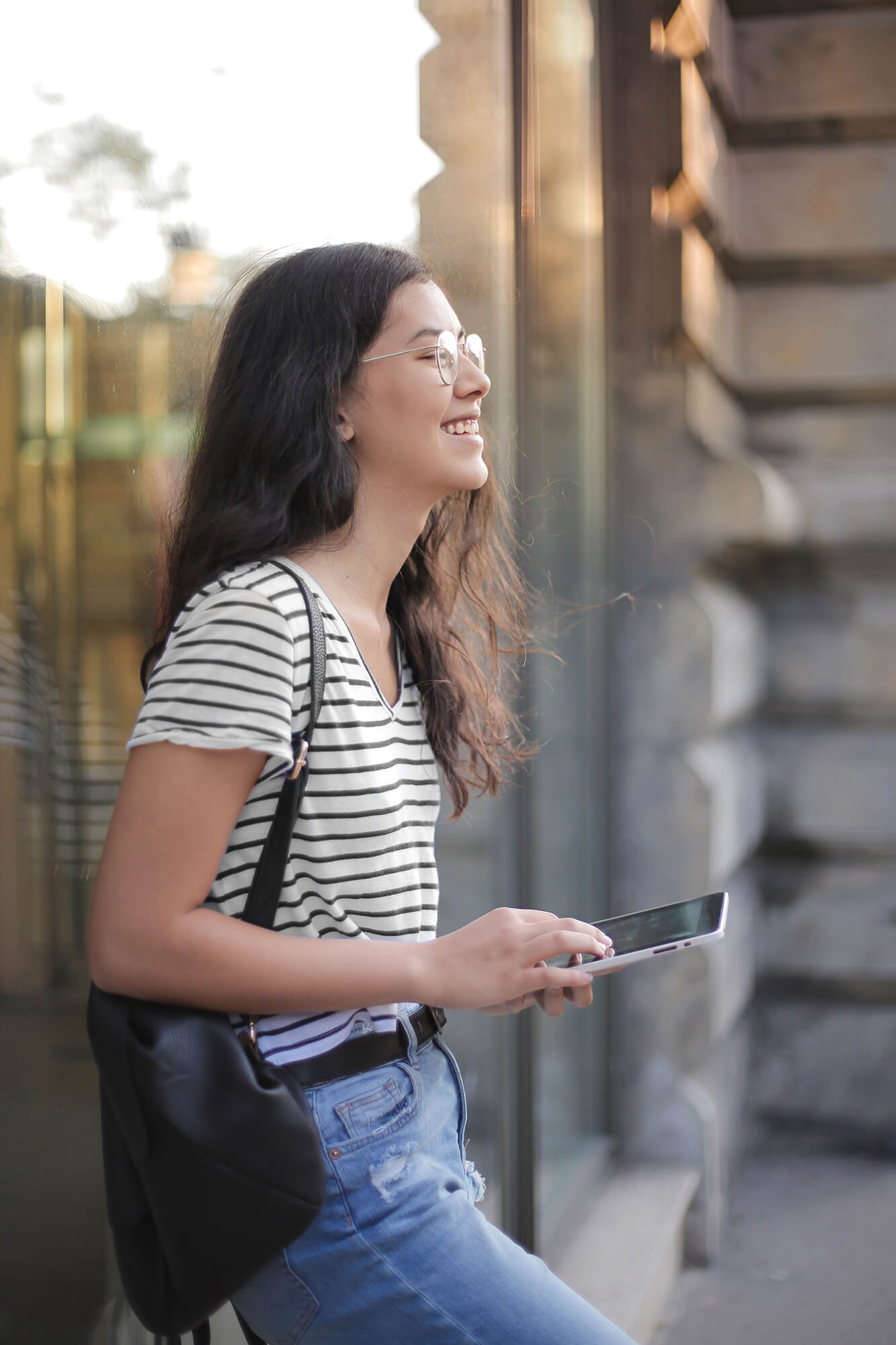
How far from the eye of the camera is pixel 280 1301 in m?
1.14

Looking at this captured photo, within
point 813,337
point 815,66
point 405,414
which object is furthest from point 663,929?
point 815,66

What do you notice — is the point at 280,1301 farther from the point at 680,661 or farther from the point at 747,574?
the point at 747,574

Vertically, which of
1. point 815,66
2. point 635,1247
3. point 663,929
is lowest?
point 635,1247

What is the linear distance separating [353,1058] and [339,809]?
22 cm

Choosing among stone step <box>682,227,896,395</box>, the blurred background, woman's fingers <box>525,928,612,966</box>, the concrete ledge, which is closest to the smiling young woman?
woman's fingers <box>525,928,612,966</box>

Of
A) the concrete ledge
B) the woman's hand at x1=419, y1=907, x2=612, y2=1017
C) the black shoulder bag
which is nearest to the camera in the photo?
the black shoulder bag

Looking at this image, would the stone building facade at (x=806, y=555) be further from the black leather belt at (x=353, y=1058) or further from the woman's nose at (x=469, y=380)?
the black leather belt at (x=353, y=1058)

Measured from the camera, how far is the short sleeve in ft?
3.46

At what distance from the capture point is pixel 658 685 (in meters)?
3.42

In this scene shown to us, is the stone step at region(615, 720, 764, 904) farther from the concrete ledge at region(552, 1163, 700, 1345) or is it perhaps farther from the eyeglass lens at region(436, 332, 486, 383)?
the eyeglass lens at region(436, 332, 486, 383)

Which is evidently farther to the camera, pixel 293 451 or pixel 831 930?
pixel 831 930

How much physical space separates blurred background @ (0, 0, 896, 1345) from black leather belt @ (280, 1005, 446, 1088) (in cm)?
33

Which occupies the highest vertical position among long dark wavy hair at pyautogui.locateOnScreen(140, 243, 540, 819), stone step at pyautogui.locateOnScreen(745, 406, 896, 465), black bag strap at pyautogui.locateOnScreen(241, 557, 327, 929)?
stone step at pyautogui.locateOnScreen(745, 406, 896, 465)

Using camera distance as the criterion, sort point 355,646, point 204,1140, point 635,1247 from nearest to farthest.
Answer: point 204,1140 < point 355,646 < point 635,1247
